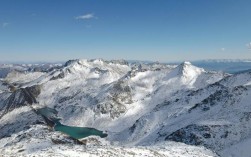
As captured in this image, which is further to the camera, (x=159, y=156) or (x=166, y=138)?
(x=166, y=138)

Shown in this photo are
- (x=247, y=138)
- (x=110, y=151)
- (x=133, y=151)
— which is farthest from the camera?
(x=247, y=138)

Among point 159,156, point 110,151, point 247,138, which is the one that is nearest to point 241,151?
point 247,138

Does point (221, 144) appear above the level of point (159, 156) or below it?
below

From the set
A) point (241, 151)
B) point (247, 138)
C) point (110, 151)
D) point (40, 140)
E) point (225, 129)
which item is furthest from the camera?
point (225, 129)

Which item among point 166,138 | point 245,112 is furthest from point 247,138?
point 166,138

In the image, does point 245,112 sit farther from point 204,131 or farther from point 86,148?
point 86,148

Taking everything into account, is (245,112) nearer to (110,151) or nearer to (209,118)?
(209,118)

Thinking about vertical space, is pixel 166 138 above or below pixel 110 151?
below

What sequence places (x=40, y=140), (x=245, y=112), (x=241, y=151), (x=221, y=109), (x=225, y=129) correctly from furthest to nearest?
(x=221, y=109)
(x=245, y=112)
(x=225, y=129)
(x=241, y=151)
(x=40, y=140)

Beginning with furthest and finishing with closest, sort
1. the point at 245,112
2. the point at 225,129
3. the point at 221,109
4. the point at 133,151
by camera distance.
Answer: the point at 221,109
the point at 245,112
the point at 225,129
the point at 133,151
